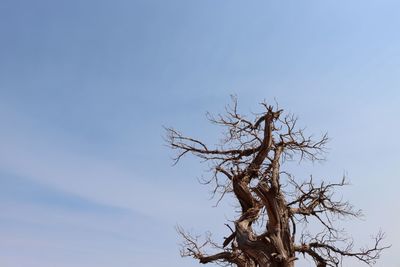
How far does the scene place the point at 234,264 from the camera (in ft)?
36.6

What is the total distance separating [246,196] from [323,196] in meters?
2.17

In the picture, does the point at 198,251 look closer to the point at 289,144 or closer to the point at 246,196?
the point at 246,196

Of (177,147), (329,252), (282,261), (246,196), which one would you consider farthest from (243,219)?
(177,147)

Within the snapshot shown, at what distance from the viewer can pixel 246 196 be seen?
1015 cm

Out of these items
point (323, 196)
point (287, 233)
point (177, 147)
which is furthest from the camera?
point (177, 147)

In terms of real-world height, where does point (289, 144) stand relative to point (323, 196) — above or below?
above

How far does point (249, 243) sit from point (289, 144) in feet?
11.3

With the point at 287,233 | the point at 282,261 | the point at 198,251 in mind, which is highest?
the point at 198,251

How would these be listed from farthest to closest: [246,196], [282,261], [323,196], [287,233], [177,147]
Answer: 1. [177,147]
2. [323,196]
3. [246,196]
4. [287,233]
5. [282,261]

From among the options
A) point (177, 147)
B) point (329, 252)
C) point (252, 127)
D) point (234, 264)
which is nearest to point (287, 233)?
point (329, 252)

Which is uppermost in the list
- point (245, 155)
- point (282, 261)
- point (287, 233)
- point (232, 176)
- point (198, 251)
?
point (245, 155)

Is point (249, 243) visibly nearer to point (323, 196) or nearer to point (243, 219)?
point (243, 219)

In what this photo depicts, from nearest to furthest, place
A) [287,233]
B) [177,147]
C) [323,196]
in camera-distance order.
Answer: [287,233], [323,196], [177,147]

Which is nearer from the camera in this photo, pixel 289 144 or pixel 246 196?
pixel 246 196
